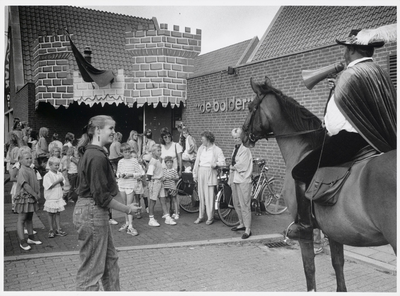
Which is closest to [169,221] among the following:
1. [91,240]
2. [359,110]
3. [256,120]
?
[256,120]

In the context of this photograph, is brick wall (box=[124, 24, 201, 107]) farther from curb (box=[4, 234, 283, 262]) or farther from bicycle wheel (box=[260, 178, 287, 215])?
curb (box=[4, 234, 283, 262])

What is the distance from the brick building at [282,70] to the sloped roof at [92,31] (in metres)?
2.94

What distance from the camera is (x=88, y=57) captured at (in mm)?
11547

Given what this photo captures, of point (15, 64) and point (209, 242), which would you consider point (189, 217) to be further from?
point (15, 64)

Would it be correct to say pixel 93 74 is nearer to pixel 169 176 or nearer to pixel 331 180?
pixel 169 176

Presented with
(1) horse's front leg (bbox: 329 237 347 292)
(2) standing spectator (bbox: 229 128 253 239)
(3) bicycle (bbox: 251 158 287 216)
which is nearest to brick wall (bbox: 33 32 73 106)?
(3) bicycle (bbox: 251 158 287 216)

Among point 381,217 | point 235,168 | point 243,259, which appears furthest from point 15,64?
point 381,217

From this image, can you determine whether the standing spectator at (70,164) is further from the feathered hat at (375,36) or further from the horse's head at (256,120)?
the feathered hat at (375,36)

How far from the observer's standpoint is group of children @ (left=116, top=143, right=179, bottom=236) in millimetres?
6793

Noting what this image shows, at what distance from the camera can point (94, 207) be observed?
3.21 meters

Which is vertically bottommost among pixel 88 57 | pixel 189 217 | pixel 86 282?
pixel 189 217

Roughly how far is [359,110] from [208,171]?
4597 millimetres

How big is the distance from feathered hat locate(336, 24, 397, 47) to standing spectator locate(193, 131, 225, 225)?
14.5 feet

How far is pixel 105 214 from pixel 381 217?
7.61 feet
